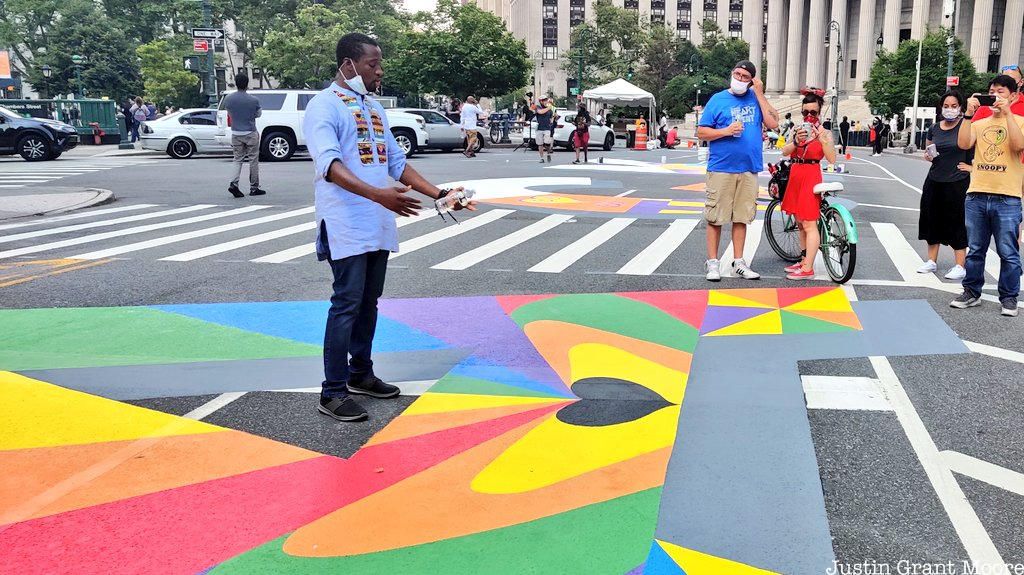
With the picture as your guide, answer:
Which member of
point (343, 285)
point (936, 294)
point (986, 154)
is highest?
point (986, 154)

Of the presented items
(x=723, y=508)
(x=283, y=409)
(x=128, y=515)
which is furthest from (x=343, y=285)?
(x=723, y=508)

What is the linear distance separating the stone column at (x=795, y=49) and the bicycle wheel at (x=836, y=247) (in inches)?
3641

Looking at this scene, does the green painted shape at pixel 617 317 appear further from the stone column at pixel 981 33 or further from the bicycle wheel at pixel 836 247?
the stone column at pixel 981 33

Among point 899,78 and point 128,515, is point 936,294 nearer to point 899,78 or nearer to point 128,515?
point 128,515

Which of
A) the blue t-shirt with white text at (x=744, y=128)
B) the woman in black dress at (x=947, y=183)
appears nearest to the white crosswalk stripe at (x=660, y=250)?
the blue t-shirt with white text at (x=744, y=128)

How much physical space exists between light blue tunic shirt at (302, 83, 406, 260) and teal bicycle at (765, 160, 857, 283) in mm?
5106

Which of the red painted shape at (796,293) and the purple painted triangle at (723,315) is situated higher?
the purple painted triangle at (723,315)

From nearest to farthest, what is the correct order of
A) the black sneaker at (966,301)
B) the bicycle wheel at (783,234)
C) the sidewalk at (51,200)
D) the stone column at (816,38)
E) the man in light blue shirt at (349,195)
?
the man in light blue shirt at (349,195) → the black sneaker at (966,301) → the bicycle wheel at (783,234) → the sidewalk at (51,200) → the stone column at (816,38)

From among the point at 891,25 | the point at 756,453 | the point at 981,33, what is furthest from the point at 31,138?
the point at 891,25

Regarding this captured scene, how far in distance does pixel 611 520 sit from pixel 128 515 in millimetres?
1999

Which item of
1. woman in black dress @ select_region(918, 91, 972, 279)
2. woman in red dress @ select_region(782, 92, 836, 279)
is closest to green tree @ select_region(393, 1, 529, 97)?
woman in red dress @ select_region(782, 92, 836, 279)

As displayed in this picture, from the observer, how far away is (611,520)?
139 inches

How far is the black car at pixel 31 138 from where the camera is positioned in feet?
87.9

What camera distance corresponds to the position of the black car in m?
26.8
